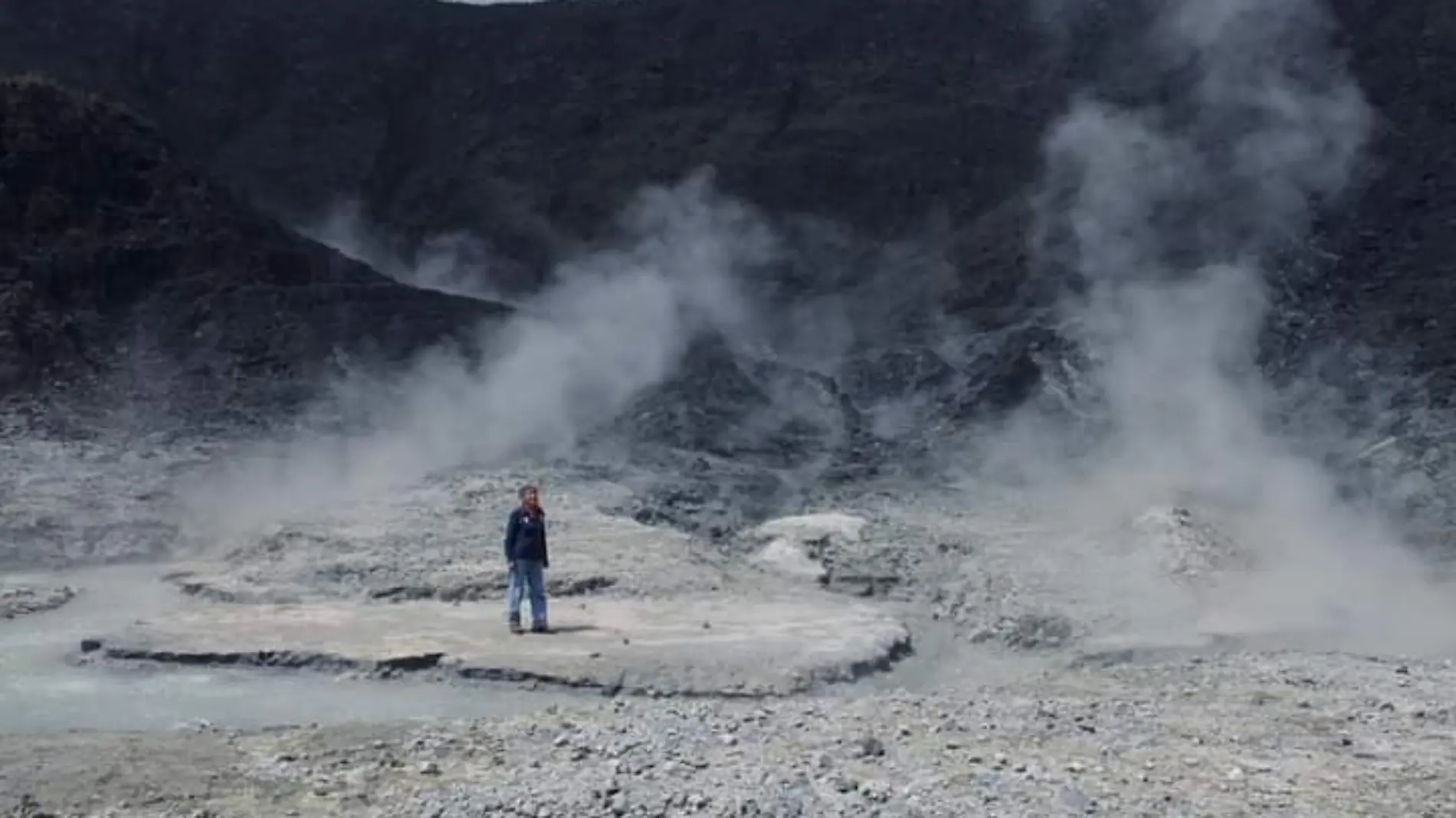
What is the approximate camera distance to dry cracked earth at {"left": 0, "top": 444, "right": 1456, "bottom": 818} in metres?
7.64

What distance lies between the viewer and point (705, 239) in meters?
34.2

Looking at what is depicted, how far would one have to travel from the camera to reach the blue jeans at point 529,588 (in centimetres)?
1202

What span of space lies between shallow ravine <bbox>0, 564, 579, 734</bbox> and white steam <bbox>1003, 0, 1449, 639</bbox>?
225 inches

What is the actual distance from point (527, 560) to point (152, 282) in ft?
56.0

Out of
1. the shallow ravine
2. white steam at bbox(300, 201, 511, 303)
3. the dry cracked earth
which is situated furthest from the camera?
white steam at bbox(300, 201, 511, 303)

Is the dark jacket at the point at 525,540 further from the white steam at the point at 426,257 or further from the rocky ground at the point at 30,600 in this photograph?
the white steam at the point at 426,257

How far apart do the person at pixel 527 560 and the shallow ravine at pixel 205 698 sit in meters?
1.46

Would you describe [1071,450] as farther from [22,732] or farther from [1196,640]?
[22,732]

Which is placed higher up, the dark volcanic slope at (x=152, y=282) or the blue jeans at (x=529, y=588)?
the dark volcanic slope at (x=152, y=282)

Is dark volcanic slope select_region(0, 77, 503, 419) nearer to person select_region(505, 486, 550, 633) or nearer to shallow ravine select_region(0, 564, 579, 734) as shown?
person select_region(505, 486, 550, 633)

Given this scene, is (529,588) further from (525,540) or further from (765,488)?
(765,488)

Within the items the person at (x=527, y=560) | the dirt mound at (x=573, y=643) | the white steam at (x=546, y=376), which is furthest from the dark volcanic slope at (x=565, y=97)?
the person at (x=527, y=560)

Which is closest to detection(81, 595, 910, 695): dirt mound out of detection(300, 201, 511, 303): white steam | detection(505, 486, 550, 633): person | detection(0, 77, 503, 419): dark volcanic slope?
detection(505, 486, 550, 633): person

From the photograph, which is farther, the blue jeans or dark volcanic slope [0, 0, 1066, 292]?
dark volcanic slope [0, 0, 1066, 292]
